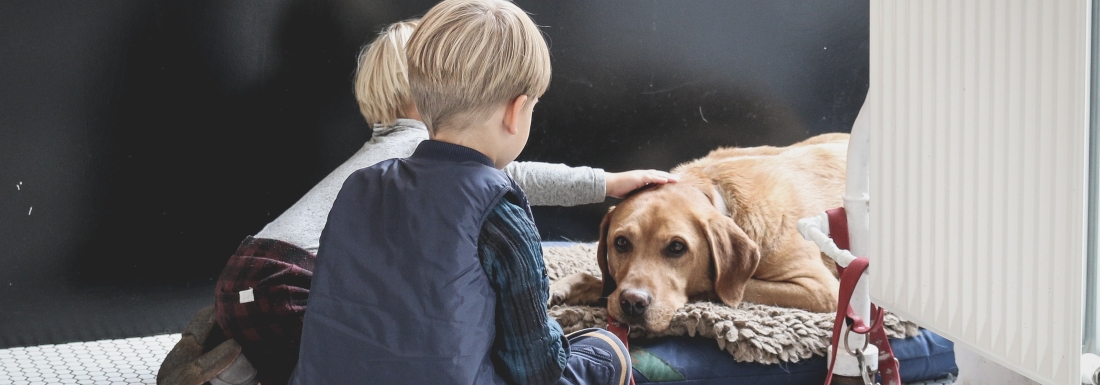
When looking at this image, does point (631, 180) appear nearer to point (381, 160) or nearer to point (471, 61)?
point (381, 160)

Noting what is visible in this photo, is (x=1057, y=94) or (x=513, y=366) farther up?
(x=1057, y=94)

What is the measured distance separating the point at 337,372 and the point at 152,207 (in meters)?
1.70

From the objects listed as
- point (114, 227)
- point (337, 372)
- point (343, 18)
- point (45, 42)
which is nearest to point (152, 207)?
point (114, 227)

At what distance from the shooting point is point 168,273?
2.81 meters

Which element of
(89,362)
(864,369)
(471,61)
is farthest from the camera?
(89,362)

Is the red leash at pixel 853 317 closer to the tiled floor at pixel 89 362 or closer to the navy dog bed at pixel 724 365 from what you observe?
the navy dog bed at pixel 724 365

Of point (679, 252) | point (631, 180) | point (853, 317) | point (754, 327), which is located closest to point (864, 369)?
point (853, 317)

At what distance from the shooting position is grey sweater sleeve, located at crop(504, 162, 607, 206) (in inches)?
89.2

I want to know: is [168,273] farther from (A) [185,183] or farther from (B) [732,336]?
(B) [732,336]

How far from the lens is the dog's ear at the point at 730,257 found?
2.23m

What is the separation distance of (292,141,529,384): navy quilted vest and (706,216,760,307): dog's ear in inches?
38.2

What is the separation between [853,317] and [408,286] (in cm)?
93

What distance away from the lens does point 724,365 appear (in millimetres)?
2045

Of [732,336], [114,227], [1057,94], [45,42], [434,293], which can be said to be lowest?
[732,336]
